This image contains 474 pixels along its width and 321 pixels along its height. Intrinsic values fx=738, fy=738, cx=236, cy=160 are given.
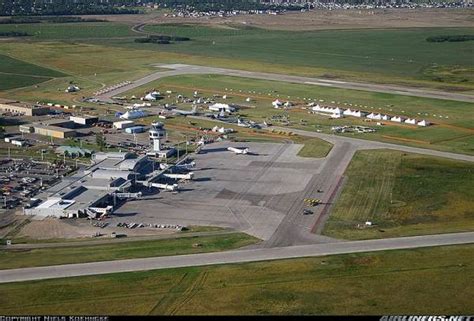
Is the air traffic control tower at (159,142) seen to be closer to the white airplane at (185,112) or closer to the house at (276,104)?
the white airplane at (185,112)

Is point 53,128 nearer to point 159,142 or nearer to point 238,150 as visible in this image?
point 159,142

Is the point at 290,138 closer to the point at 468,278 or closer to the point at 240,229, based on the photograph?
the point at 240,229

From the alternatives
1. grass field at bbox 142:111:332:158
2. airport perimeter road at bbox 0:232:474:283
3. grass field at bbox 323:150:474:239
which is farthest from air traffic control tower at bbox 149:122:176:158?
airport perimeter road at bbox 0:232:474:283

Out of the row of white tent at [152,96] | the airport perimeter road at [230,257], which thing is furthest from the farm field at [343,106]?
the airport perimeter road at [230,257]

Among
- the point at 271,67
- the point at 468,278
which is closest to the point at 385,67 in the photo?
the point at 271,67

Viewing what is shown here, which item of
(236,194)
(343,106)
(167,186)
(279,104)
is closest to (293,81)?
(279,104)

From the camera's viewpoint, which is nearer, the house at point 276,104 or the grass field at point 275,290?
the grass field at point 275,290
